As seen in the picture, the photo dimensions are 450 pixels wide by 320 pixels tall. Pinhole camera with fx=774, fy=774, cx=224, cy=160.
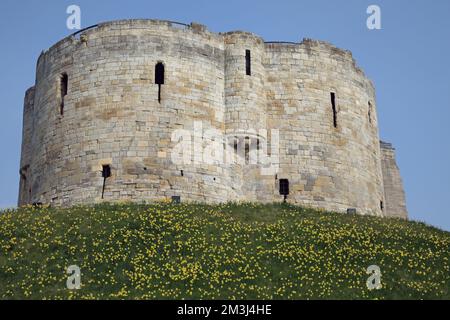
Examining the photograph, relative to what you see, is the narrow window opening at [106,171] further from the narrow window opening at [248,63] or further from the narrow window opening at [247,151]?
the narrow window opening at [248,63]

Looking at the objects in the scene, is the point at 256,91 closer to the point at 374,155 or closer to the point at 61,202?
the point at 374,155

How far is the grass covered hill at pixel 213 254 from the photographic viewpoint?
65.5 ft

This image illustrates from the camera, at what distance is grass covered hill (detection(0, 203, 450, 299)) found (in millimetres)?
19953

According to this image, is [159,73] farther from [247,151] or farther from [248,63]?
[247,151]

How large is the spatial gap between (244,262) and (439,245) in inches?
275

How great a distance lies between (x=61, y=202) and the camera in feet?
98.8

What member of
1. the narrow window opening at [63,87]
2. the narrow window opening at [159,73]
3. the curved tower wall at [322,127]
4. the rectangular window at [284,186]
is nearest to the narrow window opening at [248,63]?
the curved tower wall at [322,127]

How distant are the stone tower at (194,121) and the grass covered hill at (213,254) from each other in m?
3.10

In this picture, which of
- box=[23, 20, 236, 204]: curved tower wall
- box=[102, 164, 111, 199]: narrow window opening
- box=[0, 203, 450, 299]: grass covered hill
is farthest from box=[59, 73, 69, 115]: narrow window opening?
box=[0, 203, 450, 299]: grass covered hill

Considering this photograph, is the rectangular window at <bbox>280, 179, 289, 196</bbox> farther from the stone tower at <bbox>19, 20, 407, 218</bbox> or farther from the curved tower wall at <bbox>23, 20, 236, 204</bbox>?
the curved tower wall at <bbox>23, 20, 236, 204</bbox>

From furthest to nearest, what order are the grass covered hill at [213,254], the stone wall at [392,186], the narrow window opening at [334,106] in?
1. the stone wall at [392,186]
2. the narrow window opening at [334,106]
3. the grass covered hill at [213,254]
